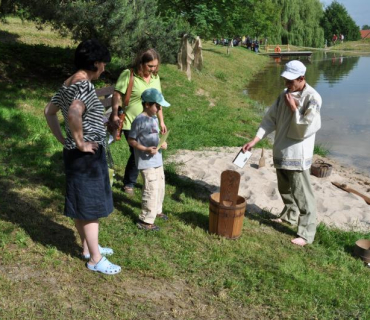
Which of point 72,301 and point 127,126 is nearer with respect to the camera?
point 72,301

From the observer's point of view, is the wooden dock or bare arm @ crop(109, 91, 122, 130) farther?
the wooden dock

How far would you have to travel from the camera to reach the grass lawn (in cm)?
349

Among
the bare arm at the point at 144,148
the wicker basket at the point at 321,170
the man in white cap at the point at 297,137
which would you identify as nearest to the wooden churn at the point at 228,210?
the man in white cap at the point at 297,137

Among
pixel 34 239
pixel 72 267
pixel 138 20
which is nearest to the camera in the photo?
pixel 72 267

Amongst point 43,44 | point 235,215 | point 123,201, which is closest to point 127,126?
point 123,201

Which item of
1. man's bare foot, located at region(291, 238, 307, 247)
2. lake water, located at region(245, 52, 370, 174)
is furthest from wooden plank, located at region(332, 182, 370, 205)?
lake water, located at region(245, 52, 370, 174)

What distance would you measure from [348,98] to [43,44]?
1316 centimetres

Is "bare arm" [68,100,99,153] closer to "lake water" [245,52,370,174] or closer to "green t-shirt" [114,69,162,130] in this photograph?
"green t-shirt" [114,69,162,130]

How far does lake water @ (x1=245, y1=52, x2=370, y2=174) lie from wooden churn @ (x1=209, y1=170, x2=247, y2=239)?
19.1ft

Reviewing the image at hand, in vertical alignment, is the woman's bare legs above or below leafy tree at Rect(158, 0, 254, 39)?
below

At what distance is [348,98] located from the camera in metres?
19.6

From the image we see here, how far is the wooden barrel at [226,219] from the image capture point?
464 centimetres

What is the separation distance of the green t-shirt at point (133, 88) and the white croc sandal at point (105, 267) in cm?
184

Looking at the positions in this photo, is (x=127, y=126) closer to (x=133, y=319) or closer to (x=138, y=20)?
(x=133, y=319)
